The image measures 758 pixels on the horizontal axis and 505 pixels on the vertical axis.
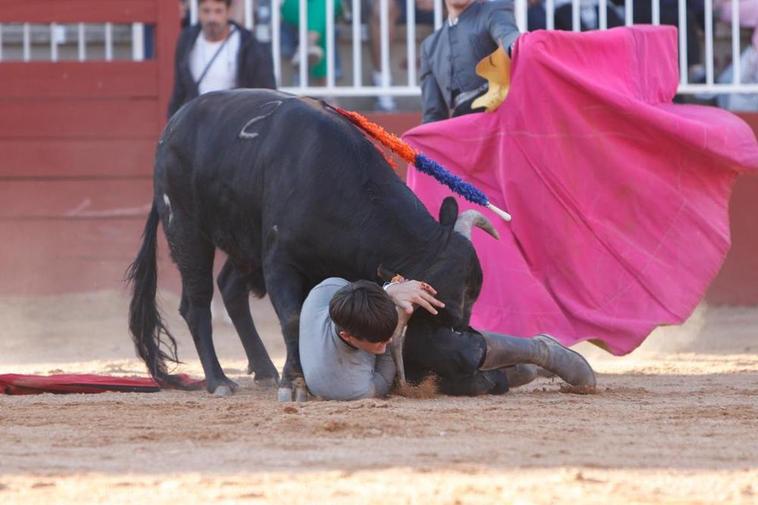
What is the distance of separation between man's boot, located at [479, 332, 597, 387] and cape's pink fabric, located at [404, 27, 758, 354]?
863 millimetres

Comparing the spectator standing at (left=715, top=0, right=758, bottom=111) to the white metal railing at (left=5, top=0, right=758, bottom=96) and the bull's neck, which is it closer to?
the white metal railing at (left=5, top=0, right=758, bottom=96)

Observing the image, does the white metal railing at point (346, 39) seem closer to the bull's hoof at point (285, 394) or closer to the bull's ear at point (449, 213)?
the bull's ear at point (449, 213)

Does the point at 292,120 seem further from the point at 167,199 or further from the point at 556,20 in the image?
the point at 556,20

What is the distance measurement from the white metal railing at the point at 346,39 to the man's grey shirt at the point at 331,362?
4367mm

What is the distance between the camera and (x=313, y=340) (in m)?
5.56

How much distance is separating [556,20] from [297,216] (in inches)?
180

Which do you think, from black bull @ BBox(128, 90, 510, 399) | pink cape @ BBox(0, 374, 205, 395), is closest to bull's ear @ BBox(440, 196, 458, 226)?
black bull @ BBox(128, 90, 510, 399)

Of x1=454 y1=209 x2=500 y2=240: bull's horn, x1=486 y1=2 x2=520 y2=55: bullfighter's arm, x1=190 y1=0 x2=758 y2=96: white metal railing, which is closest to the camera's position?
x1=454 y1=209 x2=500 y2=240: bull's horn

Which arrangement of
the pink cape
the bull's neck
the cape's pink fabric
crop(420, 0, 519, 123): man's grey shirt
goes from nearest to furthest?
the bull's neck → the pink cape → the cape's pink fabric → crop(420, 0, 519, 123): man's grey shirt

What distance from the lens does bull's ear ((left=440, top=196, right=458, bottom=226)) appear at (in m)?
5.77

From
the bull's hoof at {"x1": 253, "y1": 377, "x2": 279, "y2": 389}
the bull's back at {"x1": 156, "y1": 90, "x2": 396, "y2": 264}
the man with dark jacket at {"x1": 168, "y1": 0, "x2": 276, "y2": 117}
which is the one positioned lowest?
the bull's hoof at {"x1": 253, "y1": 377, "x2": 279, "y2": 389}

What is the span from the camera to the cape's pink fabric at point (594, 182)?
6961mm

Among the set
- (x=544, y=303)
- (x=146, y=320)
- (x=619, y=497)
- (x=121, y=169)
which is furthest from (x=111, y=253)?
(x=619, y=497)

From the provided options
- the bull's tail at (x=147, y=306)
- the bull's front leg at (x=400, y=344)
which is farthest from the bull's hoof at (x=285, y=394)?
the bull's tail at (x=147, y=306)
